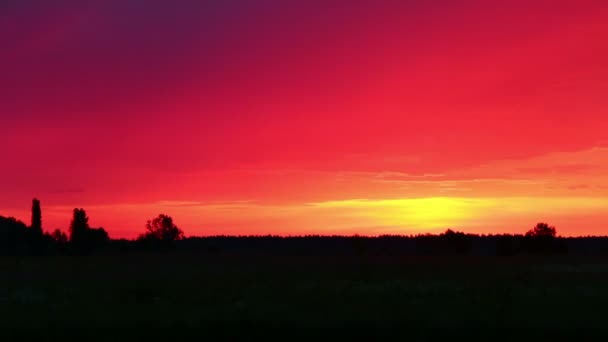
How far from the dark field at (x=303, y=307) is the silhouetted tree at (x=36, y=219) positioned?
54.9 meters

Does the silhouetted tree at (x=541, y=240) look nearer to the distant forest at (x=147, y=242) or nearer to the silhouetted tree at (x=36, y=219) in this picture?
the distant forest at (x=147, y=242)

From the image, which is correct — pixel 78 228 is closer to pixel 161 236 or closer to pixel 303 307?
pixel 161 236

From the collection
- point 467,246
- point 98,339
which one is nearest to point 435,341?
point 98,339

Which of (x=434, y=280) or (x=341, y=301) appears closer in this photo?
(x=341, y=301)

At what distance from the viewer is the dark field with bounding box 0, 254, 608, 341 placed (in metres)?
24.6

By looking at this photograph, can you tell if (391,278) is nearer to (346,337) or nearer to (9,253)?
(346,337)

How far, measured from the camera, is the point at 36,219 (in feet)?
344

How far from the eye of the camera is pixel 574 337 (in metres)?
24.1

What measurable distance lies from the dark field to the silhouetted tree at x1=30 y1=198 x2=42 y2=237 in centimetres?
5491

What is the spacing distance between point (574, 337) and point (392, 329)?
463cm

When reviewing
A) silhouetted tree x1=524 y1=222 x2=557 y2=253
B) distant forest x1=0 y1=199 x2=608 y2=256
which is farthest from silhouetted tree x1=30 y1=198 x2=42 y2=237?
silhouetted tree x1=524 y1=222 x2=557 y2=253

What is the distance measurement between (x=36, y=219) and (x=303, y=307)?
263ft

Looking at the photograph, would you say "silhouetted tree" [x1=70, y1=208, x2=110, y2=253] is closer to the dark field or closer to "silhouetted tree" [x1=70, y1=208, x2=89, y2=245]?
"silhouetted tree" [x1=70, y1=208, x2=89, y2=245]

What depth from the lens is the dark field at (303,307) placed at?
24.6m
